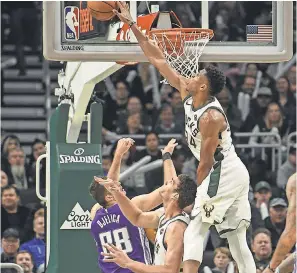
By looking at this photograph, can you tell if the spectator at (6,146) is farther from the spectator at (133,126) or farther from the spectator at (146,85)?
the spectator at (146,85)

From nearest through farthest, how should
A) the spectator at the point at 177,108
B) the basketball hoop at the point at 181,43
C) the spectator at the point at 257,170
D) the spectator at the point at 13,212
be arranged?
the basketball hoop at the point at 181,43 < the spectator at the point at 13,212 < the spectator at the point at 257,170 < the spectator at the point at 177,108

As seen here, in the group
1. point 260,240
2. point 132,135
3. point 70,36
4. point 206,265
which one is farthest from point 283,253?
point 132,135

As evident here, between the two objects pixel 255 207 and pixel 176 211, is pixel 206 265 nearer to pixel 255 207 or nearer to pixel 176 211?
pixel 255 207

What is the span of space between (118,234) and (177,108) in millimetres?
6450

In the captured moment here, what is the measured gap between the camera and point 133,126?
17781 mm

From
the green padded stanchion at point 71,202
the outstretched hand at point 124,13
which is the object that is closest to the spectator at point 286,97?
the green padded stanchion at point 71,202

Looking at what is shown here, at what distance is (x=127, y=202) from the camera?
37.0 ft

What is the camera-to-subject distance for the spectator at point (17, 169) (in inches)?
671

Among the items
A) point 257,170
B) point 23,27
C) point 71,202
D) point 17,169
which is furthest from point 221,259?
point 23,27

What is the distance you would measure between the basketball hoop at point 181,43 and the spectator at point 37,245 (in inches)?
175

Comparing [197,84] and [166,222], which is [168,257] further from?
[197,84]

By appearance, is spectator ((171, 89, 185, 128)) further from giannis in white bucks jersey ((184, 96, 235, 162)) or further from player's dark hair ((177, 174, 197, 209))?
giannis in white bucks jersey ((184, 96, 235, 162))

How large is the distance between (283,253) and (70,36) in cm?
343

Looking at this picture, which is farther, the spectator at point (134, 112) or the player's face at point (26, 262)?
the spectator at point (134, 112)
